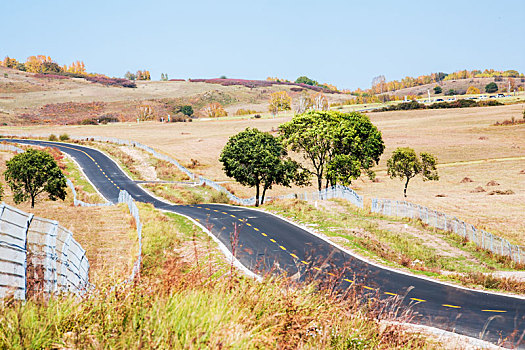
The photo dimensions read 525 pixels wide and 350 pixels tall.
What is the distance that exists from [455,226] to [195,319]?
31420 millimetres

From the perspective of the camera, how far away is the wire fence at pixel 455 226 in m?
28.0

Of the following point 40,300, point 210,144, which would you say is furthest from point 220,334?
point 210,144

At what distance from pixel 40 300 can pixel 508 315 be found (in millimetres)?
15473

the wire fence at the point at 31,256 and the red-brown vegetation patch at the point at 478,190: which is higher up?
the wire fence at the point at 31,256

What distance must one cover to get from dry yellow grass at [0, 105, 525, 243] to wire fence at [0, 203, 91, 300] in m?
33.8

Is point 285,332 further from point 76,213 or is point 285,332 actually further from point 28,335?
point 76,213

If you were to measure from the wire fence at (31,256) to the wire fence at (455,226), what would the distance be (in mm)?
26237

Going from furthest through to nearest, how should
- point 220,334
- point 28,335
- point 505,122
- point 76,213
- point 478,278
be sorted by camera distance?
1. point 505,122
2. point 76,213
3. point 478,278
4. point 220,334
5. point 28,335

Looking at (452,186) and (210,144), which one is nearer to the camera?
(452,186)

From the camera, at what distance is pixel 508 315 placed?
52.0 feet

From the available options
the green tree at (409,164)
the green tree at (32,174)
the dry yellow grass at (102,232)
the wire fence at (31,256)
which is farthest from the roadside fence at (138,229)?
the green tree at (409,164)

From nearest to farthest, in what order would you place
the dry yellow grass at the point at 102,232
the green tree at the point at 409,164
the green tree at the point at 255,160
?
the dry yellow grass at the point at 102,232, the green tree at the point at 255,160, the green tree at the point at 409,164

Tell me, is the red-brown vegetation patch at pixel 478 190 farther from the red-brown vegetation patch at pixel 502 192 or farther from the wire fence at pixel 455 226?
the wire fence at pixel 455 226

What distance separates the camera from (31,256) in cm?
721
